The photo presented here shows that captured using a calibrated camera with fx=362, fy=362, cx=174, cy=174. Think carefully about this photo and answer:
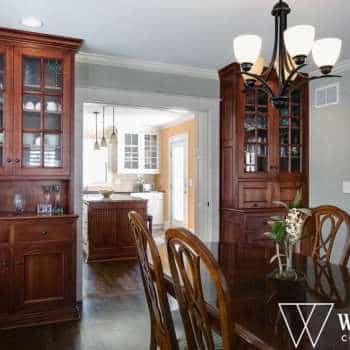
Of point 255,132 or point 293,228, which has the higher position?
point 255,132

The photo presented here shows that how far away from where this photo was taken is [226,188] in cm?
434

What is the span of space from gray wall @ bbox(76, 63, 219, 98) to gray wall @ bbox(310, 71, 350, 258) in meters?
1.29

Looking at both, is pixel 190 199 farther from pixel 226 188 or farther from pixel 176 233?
pixel 176 233

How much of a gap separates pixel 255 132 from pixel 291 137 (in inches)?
20.9

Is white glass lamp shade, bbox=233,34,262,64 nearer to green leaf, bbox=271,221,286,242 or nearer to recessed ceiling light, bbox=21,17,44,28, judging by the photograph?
green leaf, bbox=271,221,286,242

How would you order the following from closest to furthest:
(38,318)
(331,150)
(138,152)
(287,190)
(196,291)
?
1. (196,291)
2. (38,318)
3. (331,150)
4. (287,190)
5. (138,152)

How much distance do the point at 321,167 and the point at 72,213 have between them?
2.92m

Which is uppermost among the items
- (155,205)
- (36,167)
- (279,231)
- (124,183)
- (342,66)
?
(342,66)

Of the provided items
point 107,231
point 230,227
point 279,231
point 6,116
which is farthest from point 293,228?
point 107,231

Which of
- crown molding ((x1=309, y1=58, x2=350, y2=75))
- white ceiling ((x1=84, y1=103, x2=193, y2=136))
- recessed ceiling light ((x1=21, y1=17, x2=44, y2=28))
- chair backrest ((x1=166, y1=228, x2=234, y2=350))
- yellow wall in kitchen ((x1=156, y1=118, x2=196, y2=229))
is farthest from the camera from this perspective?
yellow wall in kitchen ((x1=156, y1=118, x2=196, y2=229))

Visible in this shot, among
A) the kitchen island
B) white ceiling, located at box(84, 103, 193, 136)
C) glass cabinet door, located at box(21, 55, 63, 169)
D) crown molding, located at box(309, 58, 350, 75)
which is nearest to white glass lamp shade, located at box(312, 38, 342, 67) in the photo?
crown molding, located at box(309, 58, 350, 75)

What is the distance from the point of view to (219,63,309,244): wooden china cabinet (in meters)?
4.17

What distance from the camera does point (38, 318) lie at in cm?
313

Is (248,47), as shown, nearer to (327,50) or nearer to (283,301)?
(327,50)
